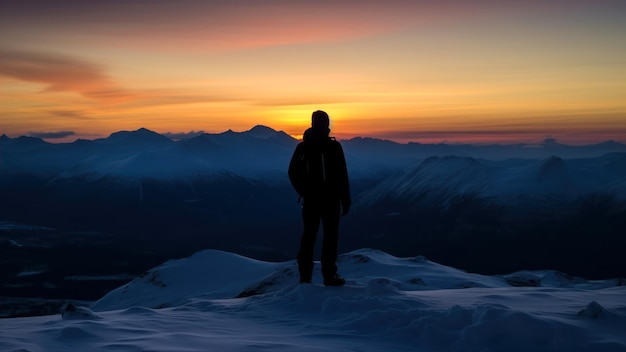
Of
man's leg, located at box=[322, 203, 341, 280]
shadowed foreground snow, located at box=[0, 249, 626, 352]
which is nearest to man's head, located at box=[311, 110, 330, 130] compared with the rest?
man's leg, located at box=[322, 203, 341, 280]

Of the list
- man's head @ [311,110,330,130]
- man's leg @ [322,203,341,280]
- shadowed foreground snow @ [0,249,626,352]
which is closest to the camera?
shadowed foreground snow @ [0,249,626,352]

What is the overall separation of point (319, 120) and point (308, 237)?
7.55 feet

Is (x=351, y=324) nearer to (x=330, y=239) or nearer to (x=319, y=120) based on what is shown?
(x=330, y=239)

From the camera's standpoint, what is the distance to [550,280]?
72688mm

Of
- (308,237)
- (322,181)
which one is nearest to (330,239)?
(308,237)

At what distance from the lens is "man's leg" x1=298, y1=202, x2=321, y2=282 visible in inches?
471

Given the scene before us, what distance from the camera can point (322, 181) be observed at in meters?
11.9

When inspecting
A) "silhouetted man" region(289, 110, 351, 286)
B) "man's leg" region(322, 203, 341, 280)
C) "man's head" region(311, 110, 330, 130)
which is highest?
"man's head" region(311, 110, 330, 130)

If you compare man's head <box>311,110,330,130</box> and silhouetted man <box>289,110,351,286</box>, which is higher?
man's head <box>311,110,330,130</box>

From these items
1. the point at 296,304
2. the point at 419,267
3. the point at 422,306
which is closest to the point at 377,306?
the point at 422,306

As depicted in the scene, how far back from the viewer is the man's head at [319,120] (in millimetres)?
11727

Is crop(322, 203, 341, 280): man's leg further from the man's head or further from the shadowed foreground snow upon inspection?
the man's head

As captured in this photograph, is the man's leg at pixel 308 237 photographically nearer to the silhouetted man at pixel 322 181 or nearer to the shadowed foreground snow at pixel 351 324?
the silhouetted man at pixel 322 181

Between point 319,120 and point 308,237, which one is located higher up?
point 319,120
